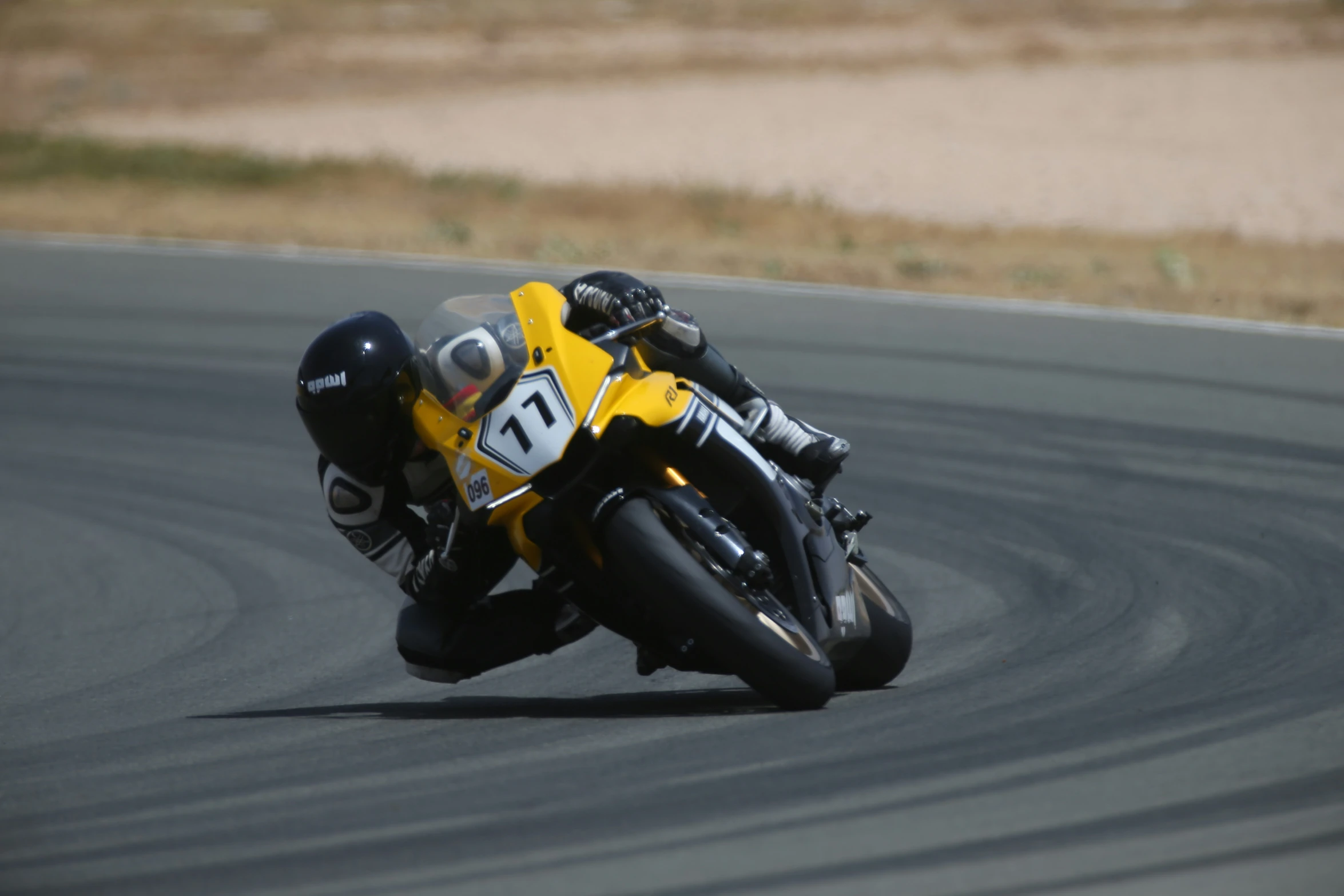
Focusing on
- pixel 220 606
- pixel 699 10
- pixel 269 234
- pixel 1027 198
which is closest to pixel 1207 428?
pixel 220 606

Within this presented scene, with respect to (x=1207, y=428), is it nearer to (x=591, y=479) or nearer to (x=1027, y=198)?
(x=591, y=479)

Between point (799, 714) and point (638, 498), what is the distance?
0.74 m

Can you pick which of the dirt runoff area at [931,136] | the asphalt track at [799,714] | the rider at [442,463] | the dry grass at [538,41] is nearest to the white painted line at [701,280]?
the asphalt track at [799,714]

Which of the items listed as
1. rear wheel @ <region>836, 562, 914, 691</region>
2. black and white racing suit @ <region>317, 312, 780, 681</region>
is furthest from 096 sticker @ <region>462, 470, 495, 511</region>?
rear wheel @ <region>836, 562, 914, 691</region>

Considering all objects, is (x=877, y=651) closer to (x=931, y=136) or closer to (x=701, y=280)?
(x=701, y=280)

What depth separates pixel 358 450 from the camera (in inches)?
191

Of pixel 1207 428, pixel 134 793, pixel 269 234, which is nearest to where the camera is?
pixel 134 793

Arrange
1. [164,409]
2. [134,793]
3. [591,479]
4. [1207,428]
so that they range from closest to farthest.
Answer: [134,793], [591,479], [1207,428], [164,409]

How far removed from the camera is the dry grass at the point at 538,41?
36.1 m

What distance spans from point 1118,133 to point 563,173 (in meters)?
9.08

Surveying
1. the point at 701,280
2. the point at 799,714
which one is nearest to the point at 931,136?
the point at 701,280

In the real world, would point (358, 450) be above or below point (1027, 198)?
above

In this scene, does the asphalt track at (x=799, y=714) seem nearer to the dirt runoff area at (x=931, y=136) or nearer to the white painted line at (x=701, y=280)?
the white painted line at (x=701, y=280)

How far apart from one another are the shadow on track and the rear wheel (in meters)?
0.30
